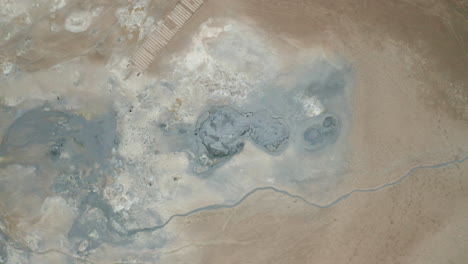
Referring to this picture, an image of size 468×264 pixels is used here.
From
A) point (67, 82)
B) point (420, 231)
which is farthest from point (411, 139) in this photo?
point (67, 82)

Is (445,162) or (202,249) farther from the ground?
(445,162)

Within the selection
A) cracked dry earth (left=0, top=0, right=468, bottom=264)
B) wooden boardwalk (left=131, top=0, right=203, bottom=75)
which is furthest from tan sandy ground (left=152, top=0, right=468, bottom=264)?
wooden boardwalk (left=131, top=0, right=203, bottom=75)

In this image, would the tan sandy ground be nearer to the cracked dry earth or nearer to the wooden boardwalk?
the cracked dry earth

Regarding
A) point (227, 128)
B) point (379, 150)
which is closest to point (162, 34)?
point (227, 128)

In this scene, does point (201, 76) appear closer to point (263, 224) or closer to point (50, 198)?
point (263, 224)

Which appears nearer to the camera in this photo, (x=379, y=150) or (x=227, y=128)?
(x=379, y=150)

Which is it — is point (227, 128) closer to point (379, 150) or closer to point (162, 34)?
point (162, 34)

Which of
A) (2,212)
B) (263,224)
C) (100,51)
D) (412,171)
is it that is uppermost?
(412,171)

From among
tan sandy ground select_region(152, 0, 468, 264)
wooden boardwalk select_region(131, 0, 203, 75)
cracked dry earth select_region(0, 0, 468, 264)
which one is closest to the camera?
tan sandy ground select_region(152, 0, 468, 264)
